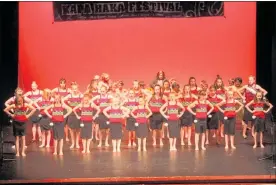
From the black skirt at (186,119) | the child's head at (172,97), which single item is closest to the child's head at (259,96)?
the black skirt at (186,119)

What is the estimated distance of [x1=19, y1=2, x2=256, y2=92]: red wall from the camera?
12.5 m

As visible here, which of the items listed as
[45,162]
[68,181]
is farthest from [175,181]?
[45,162]

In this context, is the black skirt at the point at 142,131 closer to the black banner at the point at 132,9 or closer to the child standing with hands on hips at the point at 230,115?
the child standing with hands on hips at the point at 230,115

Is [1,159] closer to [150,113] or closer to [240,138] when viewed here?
[150,113]

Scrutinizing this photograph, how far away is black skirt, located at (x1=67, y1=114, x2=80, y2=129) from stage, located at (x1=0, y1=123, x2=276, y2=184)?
0.45 meters

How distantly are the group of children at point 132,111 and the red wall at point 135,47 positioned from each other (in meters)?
2.22

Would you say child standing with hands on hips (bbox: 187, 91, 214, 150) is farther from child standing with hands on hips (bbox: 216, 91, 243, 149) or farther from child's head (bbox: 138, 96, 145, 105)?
child's head (bbox: 138, 96, 145, 105)

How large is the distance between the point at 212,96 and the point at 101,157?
2.50 meters

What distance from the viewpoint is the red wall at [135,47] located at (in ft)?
41.1

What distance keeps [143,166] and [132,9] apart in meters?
4.94

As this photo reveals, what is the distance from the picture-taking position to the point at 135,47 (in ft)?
41.6

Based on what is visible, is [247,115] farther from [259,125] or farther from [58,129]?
[58,129]

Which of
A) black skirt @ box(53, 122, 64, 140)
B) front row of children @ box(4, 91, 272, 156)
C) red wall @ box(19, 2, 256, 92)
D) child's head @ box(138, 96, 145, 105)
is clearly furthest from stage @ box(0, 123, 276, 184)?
red wall @ box(19, 2, 256, 92)

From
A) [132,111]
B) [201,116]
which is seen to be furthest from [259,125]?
[132,111]
